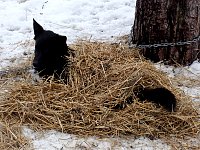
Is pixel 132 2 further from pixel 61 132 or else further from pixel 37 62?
pixel 61 132

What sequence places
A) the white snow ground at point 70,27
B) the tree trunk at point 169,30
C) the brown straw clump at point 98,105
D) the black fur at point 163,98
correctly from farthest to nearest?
the tree trunk at point 169,30 < the black fur at point 163,98 < the brown straw clump at point 98,105 < the white snow ground at point 70,27

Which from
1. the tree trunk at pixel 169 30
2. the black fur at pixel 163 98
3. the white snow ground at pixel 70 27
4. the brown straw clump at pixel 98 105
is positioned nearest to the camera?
the white snow ground at pixel 70 27

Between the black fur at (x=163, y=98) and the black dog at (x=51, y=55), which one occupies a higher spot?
the black dog at (x=51, y=55)

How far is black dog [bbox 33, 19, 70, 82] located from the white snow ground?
1.94ft

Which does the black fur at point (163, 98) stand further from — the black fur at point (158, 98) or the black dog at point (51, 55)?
the black dog at point (51, 55)

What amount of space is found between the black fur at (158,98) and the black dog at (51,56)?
2.38 ft

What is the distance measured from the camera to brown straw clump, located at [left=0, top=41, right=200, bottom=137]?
3.24m

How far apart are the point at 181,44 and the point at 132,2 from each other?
2245 mm

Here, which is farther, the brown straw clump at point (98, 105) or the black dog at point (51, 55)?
the black dog at point (51, 55)

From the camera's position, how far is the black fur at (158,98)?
337 centimetres

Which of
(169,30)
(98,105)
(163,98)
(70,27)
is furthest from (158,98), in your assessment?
(70,27)

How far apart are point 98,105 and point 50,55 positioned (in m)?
0.81

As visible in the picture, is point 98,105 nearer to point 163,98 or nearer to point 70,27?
point 163,98

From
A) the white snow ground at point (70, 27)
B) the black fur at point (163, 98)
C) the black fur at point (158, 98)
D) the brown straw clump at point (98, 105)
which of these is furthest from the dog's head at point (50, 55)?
the black fur at point (163, 98)
